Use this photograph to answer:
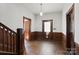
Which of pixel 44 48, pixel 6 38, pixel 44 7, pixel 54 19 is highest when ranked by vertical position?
pixel 44 7

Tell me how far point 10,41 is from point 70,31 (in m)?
0.78

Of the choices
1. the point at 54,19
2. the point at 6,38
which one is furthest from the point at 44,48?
the point at 6,38

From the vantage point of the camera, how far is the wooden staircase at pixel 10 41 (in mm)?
1841

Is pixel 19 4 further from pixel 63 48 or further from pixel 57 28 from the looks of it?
pixel 63 48

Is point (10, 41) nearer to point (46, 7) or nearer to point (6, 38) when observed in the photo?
point (6, 38)

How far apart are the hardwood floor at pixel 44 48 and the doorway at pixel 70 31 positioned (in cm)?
9

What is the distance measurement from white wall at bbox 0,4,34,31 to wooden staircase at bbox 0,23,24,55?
0.06 meters

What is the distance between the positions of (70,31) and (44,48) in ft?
1.31

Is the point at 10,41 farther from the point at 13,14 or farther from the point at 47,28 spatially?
the point at 47,28

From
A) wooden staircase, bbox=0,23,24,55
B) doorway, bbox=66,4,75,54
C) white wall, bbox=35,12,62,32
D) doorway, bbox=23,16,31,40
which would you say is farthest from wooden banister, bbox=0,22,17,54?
doorway, bbox=66,4,75,54

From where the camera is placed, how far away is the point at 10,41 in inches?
72.8

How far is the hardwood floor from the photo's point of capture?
1.86 m

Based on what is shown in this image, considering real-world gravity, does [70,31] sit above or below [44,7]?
below

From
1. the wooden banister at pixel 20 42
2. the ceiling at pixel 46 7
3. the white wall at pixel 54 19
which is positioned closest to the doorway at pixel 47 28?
the white wall at pixel 54 19
